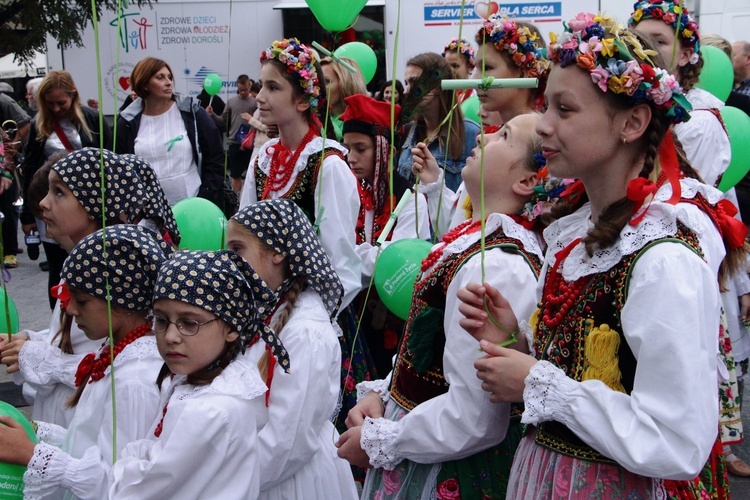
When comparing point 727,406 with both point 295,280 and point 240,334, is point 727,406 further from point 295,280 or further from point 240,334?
point 240,334

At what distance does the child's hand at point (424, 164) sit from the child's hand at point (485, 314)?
6.66 ft

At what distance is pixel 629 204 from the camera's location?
1.92m

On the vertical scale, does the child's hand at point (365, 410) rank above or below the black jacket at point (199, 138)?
below

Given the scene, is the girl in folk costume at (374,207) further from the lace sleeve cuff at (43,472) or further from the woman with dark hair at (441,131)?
the lace sleeve cuff at (43,472)

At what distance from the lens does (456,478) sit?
7.89 feet

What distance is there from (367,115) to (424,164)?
500 mm

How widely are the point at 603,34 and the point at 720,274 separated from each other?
39.9 inches

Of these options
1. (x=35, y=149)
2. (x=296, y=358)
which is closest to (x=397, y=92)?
(x=35, y=149)

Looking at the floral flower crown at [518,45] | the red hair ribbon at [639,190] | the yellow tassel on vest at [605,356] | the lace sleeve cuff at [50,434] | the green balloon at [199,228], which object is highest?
the floral flower crown at [518,45]

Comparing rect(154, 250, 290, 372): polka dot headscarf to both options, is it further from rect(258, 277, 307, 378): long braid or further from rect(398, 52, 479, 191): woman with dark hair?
rect(398, 52, 479, 191): woman with dark hair

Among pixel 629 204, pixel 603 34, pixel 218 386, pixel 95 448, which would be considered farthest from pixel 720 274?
pixel 95 448

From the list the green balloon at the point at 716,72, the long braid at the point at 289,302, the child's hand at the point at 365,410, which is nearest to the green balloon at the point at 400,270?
the long braid at the point at 289,302

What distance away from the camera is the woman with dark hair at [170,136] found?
6.00 m

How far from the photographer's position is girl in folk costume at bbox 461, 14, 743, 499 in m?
1.72
